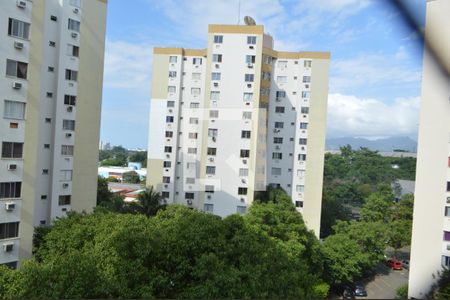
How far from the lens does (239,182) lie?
9.62 m

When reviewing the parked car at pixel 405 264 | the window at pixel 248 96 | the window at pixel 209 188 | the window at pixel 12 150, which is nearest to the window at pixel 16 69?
the window at pixel 12 150

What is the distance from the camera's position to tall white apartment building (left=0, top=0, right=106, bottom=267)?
17.2 ft

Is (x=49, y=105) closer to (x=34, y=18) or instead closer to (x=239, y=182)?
(x=34, y=18)

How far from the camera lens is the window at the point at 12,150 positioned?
5196 mm

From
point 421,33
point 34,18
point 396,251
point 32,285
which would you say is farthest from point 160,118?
point 421,33

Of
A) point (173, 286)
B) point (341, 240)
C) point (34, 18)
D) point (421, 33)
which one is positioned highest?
point (34, 18)

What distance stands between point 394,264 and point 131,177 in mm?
16313

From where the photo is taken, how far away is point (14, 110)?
5.29 metres

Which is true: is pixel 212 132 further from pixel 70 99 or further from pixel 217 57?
pixel 70 99

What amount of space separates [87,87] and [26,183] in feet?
11.1

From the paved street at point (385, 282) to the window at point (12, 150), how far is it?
7.21m

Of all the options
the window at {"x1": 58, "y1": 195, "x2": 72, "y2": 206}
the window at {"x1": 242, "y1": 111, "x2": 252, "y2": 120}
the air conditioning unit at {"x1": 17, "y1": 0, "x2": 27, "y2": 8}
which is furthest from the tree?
the air conditioning unit at {"x1": 17, "y1": 0, "x2": 27, "y2": 8}

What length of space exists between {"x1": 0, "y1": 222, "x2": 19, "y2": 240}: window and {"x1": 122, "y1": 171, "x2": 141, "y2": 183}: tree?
16458mm

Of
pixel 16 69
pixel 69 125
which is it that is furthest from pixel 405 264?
pixel 16 69
